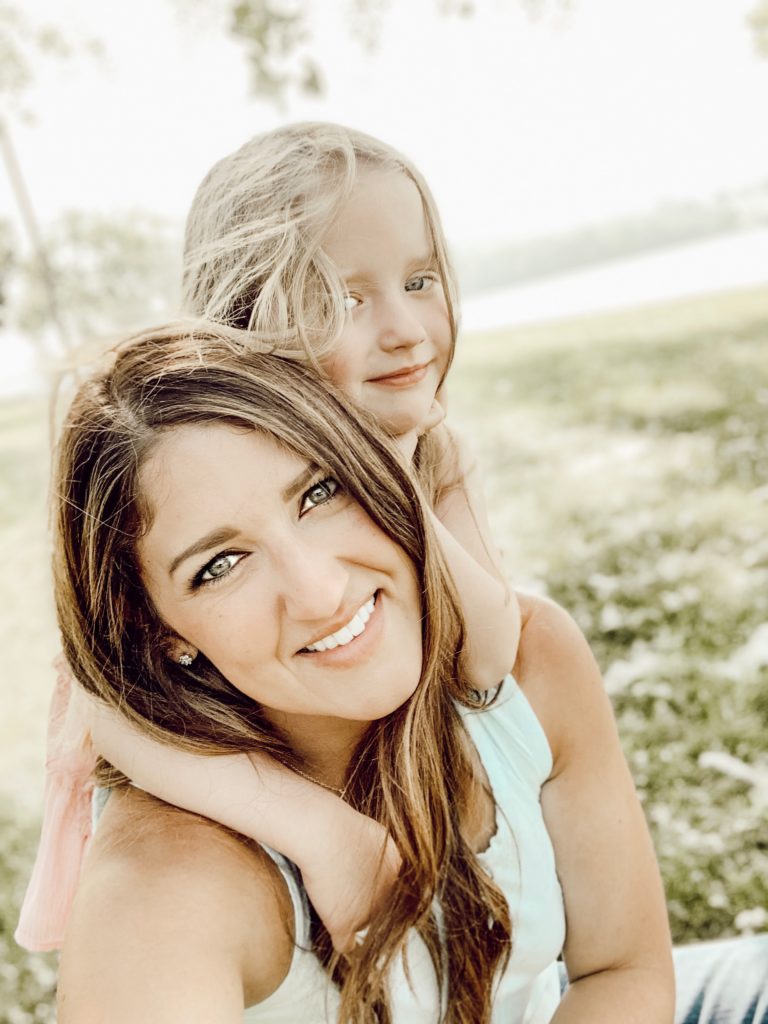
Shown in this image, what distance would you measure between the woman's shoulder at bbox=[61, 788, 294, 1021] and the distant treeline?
13226 millimetres

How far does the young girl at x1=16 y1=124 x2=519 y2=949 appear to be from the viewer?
180cm

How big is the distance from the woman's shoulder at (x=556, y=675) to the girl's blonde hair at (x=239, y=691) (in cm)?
15

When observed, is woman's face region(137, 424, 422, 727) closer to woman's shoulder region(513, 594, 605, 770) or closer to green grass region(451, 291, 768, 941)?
woman's shoulder region(513, 594, 605, 770)

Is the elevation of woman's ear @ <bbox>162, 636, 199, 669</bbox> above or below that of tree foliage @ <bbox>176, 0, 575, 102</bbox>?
below

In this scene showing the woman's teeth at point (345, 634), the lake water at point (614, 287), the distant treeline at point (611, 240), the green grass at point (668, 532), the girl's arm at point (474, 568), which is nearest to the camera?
the woman's teeth at point (345, 634)

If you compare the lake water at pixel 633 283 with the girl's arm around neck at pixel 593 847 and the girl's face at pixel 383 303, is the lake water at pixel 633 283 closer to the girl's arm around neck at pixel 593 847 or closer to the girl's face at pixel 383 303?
the girl's face at pixel 383 303

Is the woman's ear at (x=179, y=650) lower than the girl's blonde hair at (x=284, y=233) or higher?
lower

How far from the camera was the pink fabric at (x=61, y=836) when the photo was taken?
2.01m

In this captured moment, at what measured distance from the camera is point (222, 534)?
170 centimetres

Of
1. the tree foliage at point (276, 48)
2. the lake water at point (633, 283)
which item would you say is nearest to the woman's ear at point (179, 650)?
the tree foliage at point (276, 48)

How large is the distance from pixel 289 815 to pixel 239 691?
296 mm

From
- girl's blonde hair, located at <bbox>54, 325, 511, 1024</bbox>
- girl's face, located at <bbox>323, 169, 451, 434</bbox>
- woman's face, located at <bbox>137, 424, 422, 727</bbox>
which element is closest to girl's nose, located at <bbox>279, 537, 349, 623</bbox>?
woman's face, located at <bbox>137, 424, 422, 727</bbox>

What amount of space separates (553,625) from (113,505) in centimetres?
94

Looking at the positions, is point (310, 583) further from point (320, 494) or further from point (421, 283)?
point (421, 283)
